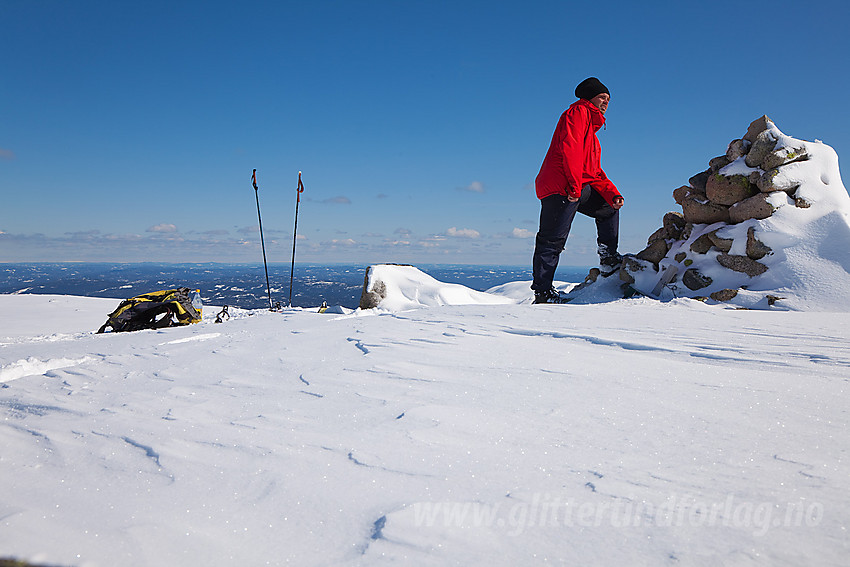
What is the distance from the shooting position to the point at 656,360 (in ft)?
7.80

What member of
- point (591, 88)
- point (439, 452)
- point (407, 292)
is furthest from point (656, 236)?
Result: point (439, 452)

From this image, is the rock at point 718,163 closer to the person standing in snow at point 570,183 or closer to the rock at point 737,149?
the rock at point 737,149

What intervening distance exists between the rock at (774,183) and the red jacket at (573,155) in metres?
1.82

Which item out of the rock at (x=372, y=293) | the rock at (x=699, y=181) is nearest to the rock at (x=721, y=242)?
the rock at (x=699, y=181)

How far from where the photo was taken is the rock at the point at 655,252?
255 inches

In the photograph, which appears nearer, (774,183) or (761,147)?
(774,183)

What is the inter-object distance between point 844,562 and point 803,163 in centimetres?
670

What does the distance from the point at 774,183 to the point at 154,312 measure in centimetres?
894

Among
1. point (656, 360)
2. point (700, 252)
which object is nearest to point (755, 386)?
point (656, 360)

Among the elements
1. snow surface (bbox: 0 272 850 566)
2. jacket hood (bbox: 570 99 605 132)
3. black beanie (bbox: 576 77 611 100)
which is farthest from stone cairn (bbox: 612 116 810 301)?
snow surface (bbox: 0 272 850 566)

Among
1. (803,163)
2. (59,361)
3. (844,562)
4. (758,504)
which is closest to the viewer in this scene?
(844,562)

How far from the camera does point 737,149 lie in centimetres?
609

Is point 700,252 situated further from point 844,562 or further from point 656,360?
point 844,562

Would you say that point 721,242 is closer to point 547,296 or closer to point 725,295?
point 725,295
